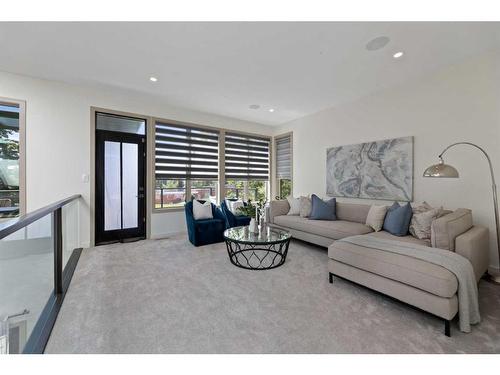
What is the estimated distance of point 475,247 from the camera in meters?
2.15

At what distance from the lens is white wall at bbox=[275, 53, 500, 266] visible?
2.70 metres

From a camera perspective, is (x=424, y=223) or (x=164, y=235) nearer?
(x=424, y=223)

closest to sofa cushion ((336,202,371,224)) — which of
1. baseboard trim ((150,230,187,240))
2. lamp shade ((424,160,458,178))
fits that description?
lamp shade ((424,160,458,178))

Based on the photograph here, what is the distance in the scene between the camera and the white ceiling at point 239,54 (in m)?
2.26

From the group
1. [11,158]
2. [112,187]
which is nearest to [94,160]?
[112,187]

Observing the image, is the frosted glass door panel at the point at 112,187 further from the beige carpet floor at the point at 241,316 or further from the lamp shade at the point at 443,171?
the lamp shade at the point at 443,171

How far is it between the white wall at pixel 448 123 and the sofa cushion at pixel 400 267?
5.91 feet

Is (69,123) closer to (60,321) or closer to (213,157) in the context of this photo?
(213,157)

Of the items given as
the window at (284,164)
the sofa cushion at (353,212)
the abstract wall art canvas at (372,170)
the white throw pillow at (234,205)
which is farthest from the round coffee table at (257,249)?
the window at (284,164)

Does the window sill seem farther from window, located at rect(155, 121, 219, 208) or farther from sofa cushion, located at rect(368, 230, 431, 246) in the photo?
sofa cushion, located at rect(368, 230, 431, 246)

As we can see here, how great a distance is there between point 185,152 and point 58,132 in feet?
6.88

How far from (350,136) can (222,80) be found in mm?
2568

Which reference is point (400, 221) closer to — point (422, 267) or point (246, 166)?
point (422, 267)

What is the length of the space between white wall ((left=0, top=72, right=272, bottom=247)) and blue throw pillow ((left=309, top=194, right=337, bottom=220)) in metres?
3.76
